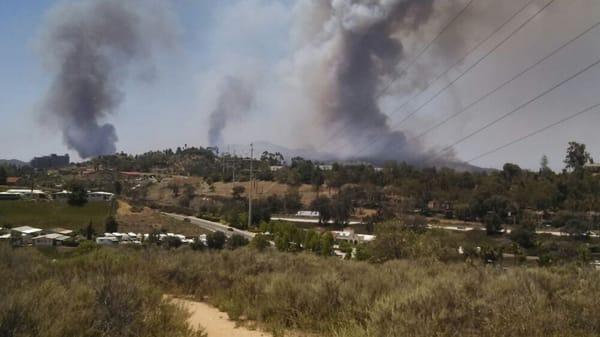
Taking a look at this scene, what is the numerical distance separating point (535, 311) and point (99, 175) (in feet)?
619

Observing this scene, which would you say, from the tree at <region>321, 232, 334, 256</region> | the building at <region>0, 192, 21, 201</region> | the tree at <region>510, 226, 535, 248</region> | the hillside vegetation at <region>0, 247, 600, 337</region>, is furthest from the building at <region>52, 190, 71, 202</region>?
the hillside vegetation at <region>0, 247, 600, 337</region>

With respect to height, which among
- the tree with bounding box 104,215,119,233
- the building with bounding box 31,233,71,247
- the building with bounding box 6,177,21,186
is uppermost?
the building with bounding box 6,177,21,186

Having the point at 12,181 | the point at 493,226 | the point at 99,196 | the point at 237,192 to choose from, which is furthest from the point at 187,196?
the point at 493,226

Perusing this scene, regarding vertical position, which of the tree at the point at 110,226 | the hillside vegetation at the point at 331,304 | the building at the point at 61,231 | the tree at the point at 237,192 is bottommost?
the building at the point at 61,231

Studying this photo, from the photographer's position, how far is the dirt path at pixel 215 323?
29.2 ft

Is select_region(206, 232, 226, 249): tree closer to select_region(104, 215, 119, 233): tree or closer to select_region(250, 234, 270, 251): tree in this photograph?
select_region(250, 234, 270, 251): tree

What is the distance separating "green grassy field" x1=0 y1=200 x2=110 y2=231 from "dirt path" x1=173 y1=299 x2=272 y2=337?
68.0 meters

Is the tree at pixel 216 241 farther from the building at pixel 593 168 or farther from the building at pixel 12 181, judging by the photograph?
the building at pixel 593 168

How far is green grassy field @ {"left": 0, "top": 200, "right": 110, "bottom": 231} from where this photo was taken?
247 ft

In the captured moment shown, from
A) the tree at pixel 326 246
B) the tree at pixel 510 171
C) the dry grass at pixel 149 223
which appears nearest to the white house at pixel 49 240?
the dry grass at pixel 149 223

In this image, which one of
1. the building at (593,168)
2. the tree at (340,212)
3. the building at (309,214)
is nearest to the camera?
the tree at (340,212)

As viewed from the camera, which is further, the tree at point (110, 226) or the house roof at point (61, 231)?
the tree at point (110, 226)

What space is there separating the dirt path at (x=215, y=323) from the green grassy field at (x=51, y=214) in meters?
68.0

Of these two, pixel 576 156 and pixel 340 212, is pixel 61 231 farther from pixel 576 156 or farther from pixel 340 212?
pixel 576 156
